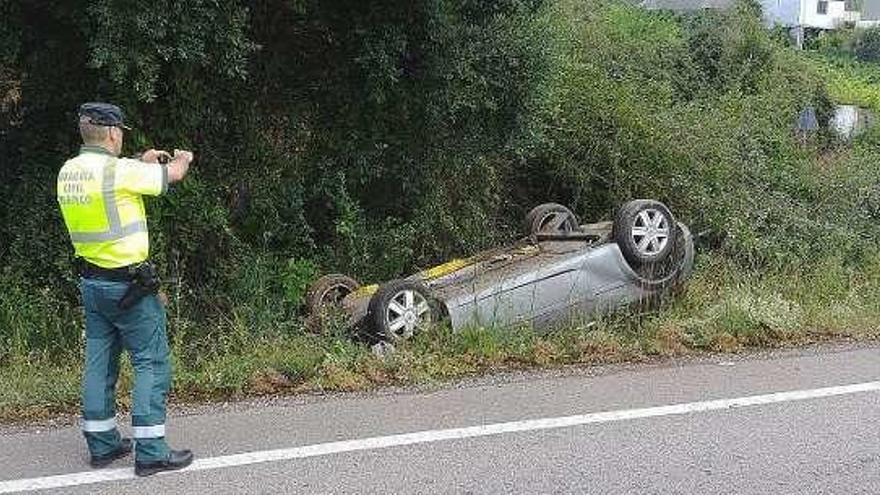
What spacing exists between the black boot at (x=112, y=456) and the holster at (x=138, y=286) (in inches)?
28.4

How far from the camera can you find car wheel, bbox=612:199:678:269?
7.75 metres

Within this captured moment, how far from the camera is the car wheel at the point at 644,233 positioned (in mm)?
7746

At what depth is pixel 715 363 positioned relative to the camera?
6.52 meters

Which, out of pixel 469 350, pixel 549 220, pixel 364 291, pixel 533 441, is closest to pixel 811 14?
pixel 549 220

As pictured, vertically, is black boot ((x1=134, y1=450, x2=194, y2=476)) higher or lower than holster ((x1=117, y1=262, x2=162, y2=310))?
lower

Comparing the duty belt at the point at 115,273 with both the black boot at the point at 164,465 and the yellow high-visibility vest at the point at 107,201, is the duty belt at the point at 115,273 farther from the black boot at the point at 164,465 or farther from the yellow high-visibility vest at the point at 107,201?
the black boot at the point at 164,465

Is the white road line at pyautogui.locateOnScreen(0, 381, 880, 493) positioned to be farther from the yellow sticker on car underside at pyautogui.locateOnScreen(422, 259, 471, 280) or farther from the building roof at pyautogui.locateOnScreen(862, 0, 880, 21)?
the building roof at pyautogui.locateOnScreen(862, 0, 880, 21)

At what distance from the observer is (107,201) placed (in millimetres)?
4344

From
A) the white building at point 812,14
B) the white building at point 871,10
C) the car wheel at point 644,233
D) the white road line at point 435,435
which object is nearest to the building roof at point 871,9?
the white building at point 871,10

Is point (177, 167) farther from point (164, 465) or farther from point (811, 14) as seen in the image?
point (811, 14)

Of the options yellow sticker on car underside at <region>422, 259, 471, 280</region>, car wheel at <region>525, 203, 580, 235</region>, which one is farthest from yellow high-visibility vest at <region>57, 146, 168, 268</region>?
car wheel at <region>525, 203, 580, 235</region>

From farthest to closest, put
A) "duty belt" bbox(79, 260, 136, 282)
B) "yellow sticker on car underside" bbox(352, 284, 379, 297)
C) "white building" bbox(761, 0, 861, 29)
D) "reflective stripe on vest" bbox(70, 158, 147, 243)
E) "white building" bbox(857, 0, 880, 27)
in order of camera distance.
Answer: "white building" bbox(857, 0, 880, 27) < "white building" bbox(761, 0, 861, 29) < "yellow sticker on car underside" bbox(352, 284, 379, 297) < "duty belt" bbox(79, 260, 136, 282) < "reflective stripe on vest" bbox(70, 158, 147, 243)

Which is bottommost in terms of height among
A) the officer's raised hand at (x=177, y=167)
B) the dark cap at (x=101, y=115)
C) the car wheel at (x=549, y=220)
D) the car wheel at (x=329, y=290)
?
the car wheel at (x=329, y=290)

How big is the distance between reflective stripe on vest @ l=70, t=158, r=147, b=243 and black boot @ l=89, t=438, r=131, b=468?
103 cm
